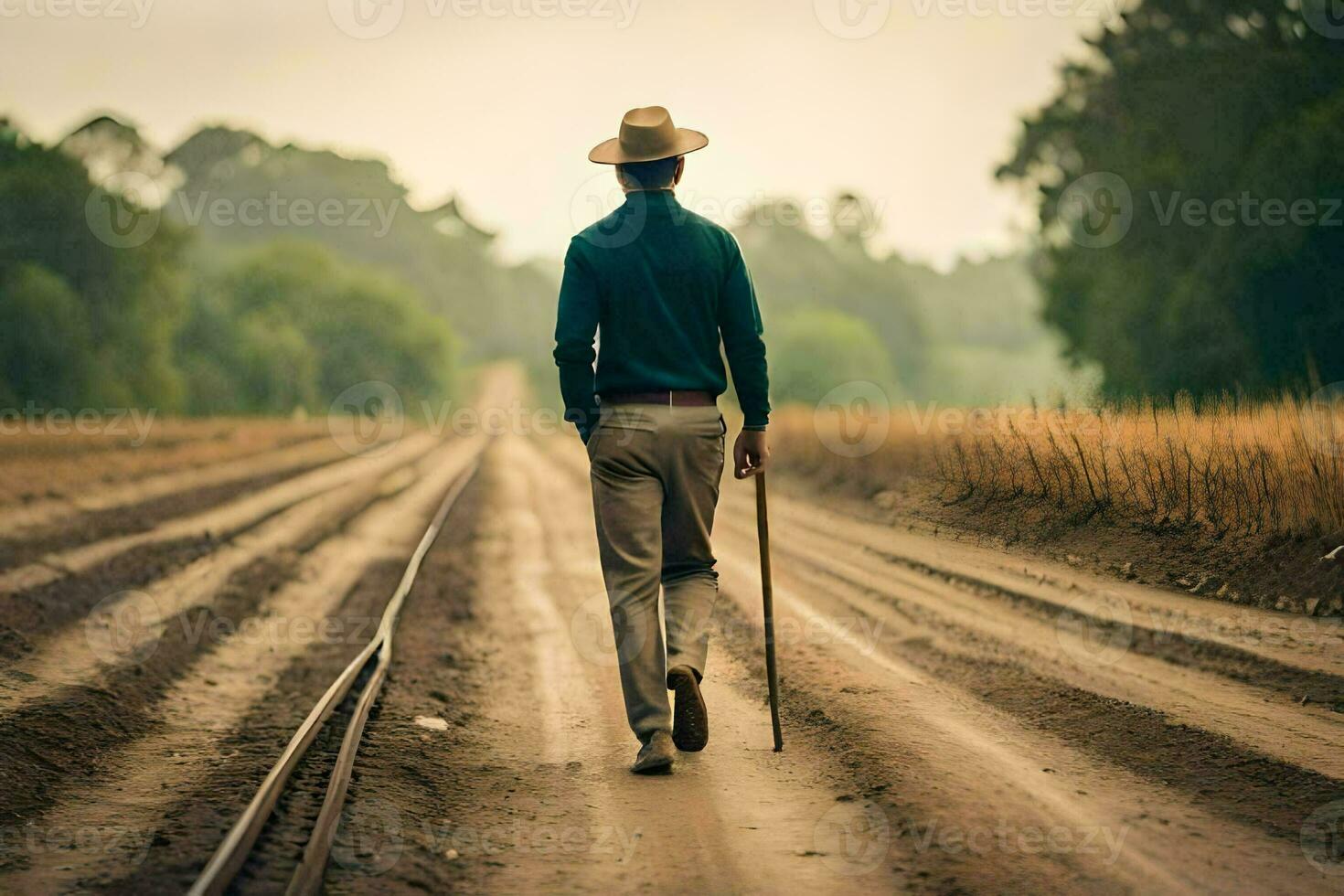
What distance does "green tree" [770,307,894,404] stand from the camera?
7475 cm

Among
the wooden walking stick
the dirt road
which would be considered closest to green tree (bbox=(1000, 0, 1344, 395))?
the dirt road

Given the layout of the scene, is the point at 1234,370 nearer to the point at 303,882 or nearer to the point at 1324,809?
the point at 1324,809

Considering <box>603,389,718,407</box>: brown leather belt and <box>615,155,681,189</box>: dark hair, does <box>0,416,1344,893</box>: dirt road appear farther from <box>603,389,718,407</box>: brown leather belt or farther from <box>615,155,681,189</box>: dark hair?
<box>615,155,681,189</box>: dark hair

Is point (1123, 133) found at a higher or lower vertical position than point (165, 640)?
higher

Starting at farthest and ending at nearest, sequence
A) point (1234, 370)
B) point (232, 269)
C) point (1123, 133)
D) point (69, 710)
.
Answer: point (232, 269) → point (1123, 133) → point (1234, 370) → point (69, 710)

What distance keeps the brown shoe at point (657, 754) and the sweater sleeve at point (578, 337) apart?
1270 mm

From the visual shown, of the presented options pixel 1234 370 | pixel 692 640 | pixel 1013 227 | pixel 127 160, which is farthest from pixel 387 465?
pixel 127 160

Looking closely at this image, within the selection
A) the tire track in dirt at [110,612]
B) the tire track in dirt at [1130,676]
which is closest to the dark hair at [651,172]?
the tire track in dirt at [1130,676]

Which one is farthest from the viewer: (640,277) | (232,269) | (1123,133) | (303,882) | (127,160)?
(232,269)

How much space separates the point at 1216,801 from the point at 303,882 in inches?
126

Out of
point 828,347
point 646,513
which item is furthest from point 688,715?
point 828,347

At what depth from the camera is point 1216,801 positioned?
4359mm

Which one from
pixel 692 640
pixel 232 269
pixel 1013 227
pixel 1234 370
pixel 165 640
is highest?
pixel 232 269

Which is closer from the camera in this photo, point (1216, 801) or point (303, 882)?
point (303, 882)
